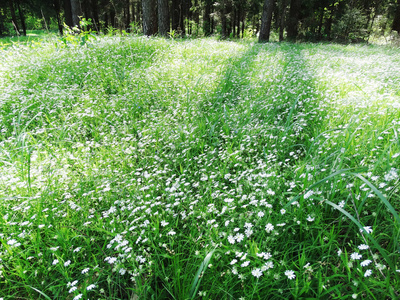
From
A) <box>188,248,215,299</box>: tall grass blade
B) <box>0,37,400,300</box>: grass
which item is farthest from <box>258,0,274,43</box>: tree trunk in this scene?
<box>188,248,215,299</box>: tall grass blade

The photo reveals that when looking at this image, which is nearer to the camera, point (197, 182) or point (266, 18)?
point (197, 182)

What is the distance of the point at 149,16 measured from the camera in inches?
417

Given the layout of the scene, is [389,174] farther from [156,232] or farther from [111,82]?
[111,82]

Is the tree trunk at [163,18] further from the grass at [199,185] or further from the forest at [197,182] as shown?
the grass at [199,185]

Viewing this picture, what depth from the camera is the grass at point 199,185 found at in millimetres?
1503

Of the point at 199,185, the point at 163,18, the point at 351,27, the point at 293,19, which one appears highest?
the point at 293,19

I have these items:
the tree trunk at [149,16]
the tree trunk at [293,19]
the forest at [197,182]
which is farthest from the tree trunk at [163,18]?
the tree trunk at [293,19]

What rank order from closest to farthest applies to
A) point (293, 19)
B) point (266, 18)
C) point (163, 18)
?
point (163, 18) → point (266, 18) → point (293, 19)

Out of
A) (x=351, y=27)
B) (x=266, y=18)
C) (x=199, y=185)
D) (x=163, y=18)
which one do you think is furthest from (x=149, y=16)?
(x=351, y=27)

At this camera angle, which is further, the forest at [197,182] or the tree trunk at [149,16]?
the tree trunk at [149,16]

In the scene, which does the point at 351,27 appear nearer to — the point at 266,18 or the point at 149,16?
the point at 266,18

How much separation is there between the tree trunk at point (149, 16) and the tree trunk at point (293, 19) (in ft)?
42.6

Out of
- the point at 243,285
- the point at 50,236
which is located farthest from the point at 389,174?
the point at 50,236

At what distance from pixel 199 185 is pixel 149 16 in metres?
10.7
